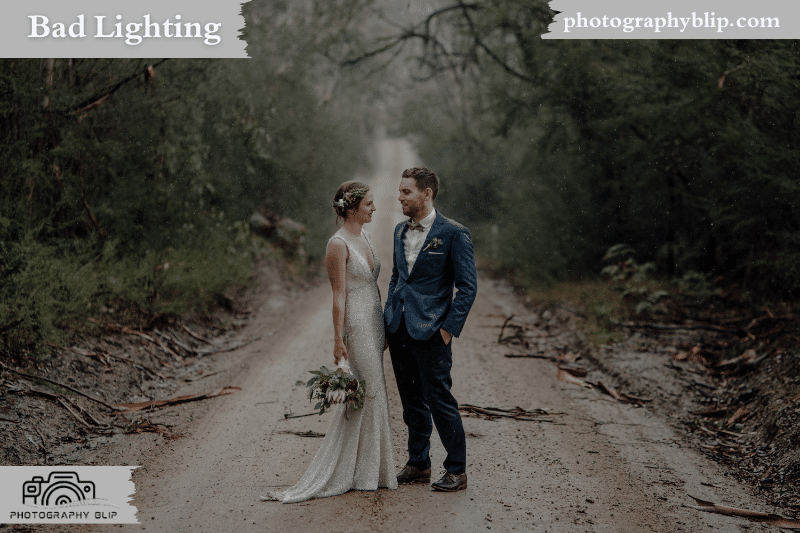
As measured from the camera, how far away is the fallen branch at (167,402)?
6.94 m

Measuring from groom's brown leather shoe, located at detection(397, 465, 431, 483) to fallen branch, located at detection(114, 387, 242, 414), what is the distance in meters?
3.41

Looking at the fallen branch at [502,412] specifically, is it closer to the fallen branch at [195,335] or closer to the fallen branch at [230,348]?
the fallen branch at [230,348]

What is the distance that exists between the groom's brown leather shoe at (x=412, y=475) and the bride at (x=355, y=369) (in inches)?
6.6

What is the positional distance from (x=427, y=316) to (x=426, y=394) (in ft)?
1.91

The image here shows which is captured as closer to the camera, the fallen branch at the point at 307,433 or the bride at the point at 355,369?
the bride at the point at 355,369

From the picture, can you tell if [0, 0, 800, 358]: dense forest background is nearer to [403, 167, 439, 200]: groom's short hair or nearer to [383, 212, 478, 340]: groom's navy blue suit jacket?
[383, 212, 478, 340]: groom's navy blue suit jacket

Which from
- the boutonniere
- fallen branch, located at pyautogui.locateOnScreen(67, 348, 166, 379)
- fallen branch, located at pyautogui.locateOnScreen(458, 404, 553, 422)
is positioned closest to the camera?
the boutonniere

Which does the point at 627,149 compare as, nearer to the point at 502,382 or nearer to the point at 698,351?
the point at 698,351

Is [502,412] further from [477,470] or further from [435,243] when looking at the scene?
[435,243]

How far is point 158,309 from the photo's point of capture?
388 inches

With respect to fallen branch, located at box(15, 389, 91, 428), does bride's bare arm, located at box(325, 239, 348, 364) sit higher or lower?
higher

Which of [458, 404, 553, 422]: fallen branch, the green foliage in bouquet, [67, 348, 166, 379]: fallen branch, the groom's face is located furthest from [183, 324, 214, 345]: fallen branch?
the groom's face

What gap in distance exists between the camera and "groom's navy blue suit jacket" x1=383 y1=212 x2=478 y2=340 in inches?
179

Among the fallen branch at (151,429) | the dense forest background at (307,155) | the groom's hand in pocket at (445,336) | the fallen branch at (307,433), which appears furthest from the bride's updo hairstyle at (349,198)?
the dense forest background at (307,155)
